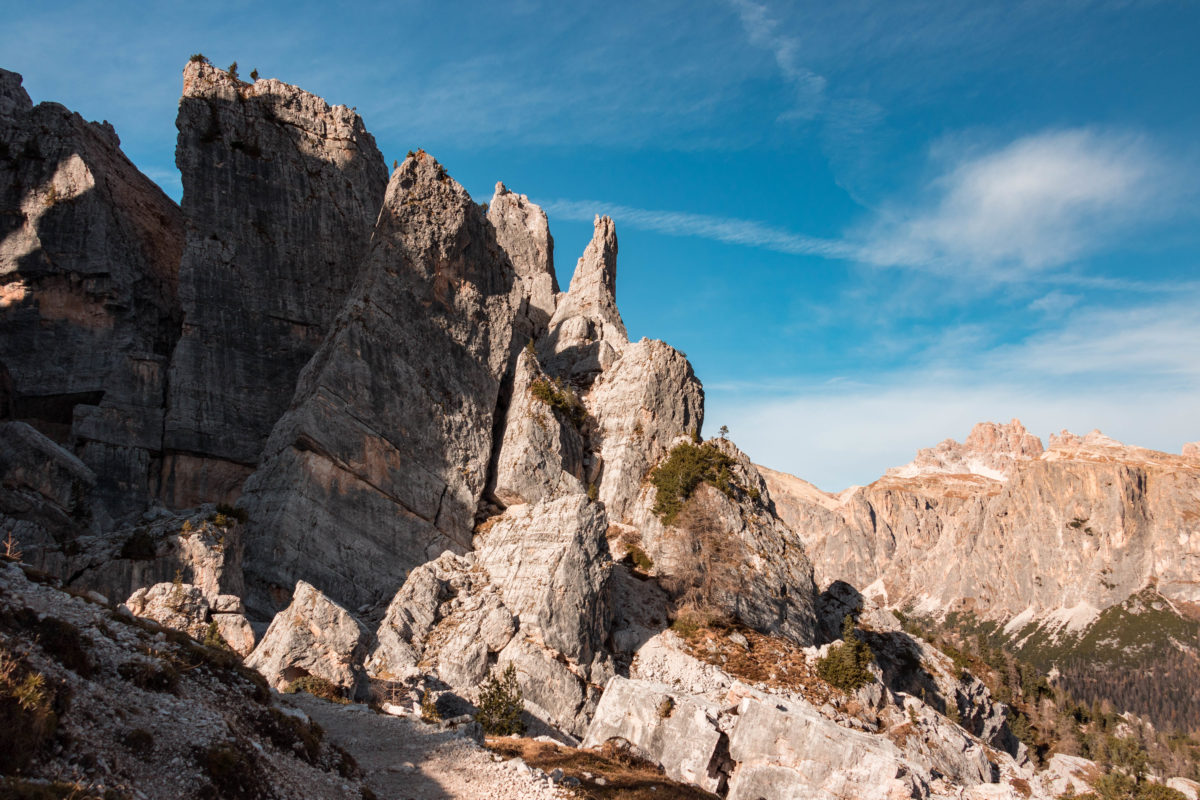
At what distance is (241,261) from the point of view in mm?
61781

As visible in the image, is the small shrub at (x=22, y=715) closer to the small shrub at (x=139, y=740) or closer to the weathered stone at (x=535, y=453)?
the small shrub at (x=139, y=740)

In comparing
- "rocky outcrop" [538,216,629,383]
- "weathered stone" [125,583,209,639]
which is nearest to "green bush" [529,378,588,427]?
"rocky outcrop" [538,216,629,383]

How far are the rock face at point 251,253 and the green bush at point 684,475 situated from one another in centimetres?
2632

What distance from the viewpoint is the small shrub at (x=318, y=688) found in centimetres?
3172

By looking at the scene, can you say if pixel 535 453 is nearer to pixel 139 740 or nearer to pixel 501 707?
pixel 501 707

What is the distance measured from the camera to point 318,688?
32000 mm

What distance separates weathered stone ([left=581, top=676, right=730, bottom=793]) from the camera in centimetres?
3309

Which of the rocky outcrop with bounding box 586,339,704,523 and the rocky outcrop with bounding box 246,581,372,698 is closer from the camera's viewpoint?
the rocky outcrop with bounding box 246,581,372,698

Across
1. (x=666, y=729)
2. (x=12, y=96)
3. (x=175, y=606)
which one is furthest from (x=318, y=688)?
(x=12, y=96)

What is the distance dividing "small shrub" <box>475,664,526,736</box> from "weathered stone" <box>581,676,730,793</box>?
3.29m

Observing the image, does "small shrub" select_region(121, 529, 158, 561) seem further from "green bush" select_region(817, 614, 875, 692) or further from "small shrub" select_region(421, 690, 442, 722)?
"green bush" select_region(817, 614, 875, 692)

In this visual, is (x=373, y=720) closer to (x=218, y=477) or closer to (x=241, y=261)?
(x=218, y=477)

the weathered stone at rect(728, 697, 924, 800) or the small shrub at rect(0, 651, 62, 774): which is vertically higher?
the small shrub at rect(0, 651, 62, 774)

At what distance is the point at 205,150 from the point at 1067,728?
11401 cm
